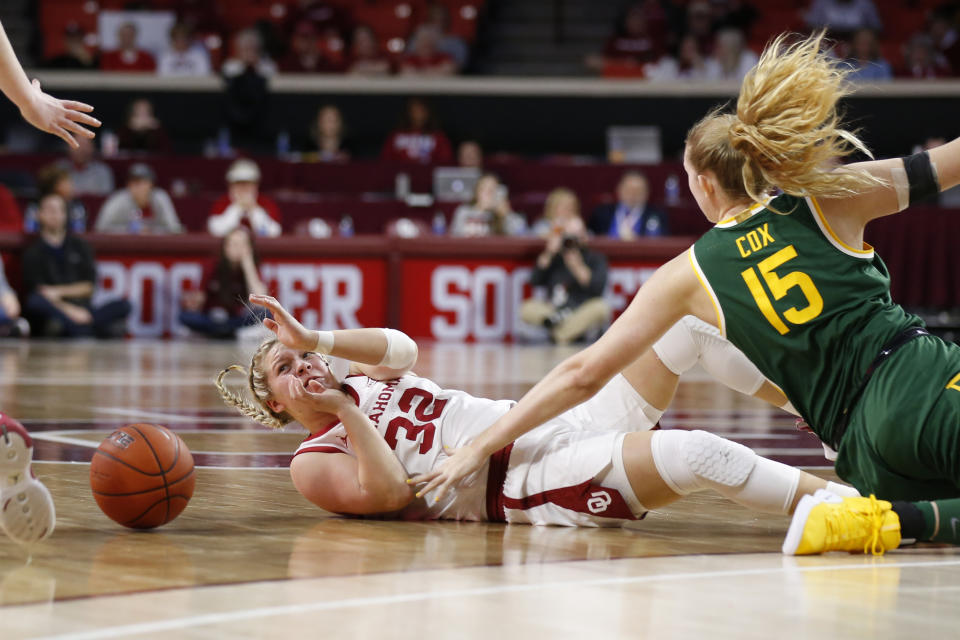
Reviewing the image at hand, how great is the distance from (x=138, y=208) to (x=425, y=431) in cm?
1054

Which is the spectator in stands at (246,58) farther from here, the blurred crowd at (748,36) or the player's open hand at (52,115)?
the player's open hand at (52,115)

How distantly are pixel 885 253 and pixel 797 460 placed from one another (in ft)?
30.4

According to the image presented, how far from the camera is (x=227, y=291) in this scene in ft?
43.8

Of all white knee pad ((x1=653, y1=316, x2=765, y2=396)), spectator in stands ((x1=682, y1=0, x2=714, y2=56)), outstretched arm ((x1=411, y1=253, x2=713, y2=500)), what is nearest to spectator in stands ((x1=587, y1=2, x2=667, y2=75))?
spectator in stands ((x1=682, y1=0, x2=714, y2=56))

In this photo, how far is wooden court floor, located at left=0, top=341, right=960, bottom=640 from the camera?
2779mm

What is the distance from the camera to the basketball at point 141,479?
3.96m

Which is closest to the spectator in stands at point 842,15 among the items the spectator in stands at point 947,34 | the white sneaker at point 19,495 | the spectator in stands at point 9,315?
the spectator in stands at point 947,34

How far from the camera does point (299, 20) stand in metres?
18.9

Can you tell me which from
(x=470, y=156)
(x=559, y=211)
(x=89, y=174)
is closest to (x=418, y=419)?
(x=559, y=211)

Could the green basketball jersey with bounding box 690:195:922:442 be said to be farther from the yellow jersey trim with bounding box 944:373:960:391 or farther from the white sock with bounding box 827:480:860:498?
the white sock with bounding box 827:480:860:498

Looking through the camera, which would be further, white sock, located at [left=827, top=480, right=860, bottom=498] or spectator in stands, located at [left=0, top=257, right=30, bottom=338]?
spectator in stands, located at [left=0, top=257, right=30, bottom=338]

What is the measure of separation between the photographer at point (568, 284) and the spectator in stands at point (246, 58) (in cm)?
548

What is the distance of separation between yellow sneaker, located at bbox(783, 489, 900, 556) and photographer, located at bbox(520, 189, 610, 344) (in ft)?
32.0

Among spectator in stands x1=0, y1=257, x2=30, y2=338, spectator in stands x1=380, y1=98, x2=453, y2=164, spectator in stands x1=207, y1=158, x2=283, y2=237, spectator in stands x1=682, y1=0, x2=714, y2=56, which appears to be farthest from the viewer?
spectator in stands x1=682, y1=0, x2=714, y2=56
